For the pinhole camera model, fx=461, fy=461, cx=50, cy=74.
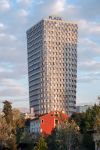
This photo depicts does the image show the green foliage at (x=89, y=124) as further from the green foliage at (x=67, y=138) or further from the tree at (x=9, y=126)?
the tree at (x=9, y=126)

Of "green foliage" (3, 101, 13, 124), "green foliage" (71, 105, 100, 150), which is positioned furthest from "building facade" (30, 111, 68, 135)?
"green foliage" (71, 105, 100, 150)

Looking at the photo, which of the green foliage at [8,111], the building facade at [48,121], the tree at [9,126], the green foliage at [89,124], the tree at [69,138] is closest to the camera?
the green foliage at [89,124]

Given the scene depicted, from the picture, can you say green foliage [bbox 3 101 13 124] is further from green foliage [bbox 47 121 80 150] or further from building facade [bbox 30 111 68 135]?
green foliage [bbox 47 121 80 150]

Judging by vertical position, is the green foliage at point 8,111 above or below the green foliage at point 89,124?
above

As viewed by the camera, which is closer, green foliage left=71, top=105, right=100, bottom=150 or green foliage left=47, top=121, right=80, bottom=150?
green foliage left=71, top=105, right=100, bottom=150

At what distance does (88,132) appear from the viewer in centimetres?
8262

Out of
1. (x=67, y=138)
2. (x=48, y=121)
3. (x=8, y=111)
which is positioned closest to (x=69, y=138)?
(x=67, y=138)

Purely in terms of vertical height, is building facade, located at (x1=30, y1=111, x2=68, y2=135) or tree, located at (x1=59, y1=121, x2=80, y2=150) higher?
building facade, located at (x1=30, y1=111, x2=68, y2=135)

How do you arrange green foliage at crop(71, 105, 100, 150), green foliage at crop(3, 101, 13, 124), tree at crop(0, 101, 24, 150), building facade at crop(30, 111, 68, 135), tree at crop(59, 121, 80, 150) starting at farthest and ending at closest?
1. building facade at crop(30, 111, 68, 135)
2. green foliage at crop(3, 101, 13, 124)
3. tree at crop(0, 101, 24, 150)
4. tree at crop(59, 121, 80, 150)
5. green foliage at crop(71, 105, 100, 150)

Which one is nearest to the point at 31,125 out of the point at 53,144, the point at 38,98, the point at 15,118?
the point at 15,118

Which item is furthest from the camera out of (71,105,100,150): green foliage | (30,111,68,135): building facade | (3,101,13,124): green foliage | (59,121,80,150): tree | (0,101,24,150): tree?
(30,111,68,135): building facade

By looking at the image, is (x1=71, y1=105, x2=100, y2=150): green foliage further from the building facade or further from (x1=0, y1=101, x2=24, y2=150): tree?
the building facade

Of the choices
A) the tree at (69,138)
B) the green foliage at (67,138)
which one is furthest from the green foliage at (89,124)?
the green foliage at (67,138)

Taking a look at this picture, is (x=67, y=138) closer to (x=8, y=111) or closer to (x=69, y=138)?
(x=69, y=138)
